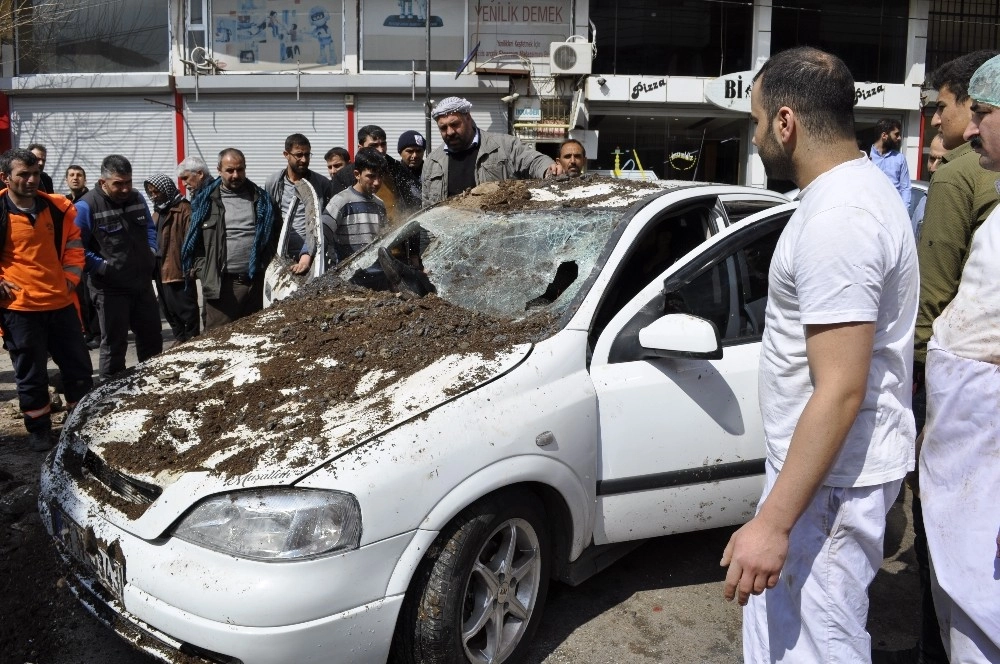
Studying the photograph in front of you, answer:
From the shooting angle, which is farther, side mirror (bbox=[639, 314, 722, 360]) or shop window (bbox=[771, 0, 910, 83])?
shop window (bbox=[771, 0, 910, 83])

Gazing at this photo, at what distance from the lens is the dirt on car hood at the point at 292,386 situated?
8.00ft

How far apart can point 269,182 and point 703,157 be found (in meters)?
13.2

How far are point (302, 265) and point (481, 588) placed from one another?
2.55 metres

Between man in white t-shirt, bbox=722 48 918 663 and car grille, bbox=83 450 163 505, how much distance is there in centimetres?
174

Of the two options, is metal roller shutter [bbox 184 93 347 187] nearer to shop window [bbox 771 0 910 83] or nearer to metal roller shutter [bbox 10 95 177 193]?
metal roller shutter [bbox 10 95 177 193]

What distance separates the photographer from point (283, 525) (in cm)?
223

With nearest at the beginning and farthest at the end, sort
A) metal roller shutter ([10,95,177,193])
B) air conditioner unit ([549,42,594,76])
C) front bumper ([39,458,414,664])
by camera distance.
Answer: front bumper ([39,458,414,664])
air conditioner unit ([549,42,594,76])
metal roller shutter ([10,95,177,193])

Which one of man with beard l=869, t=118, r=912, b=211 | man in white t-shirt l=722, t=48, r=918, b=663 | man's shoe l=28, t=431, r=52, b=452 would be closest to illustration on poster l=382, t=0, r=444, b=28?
man with beard l=869, t=118, r=912, b=211

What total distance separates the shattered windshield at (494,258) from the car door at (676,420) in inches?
11.8

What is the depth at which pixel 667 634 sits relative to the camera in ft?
10.0

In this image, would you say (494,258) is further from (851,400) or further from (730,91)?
(730,91)

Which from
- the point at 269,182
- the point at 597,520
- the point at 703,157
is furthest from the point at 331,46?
the point at 597,520

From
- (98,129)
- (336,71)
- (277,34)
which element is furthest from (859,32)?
(98,129)

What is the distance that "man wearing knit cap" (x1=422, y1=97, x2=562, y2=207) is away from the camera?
541 centimetres
